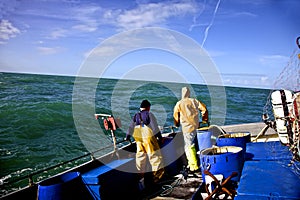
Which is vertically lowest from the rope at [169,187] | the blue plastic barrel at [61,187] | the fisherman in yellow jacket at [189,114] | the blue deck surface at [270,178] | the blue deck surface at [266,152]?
the rope at [169,187]

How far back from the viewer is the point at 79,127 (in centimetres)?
2247

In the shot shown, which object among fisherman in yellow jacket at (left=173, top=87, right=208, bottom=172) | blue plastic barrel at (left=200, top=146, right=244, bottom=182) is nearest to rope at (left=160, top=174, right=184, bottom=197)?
fisherman in yellow jacket at (left=173, top=87, right=208, bottom=172)

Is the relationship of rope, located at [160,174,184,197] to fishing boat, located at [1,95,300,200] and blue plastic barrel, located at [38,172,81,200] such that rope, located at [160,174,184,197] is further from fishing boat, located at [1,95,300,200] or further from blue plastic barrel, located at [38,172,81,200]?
blue plastic barrel, located at [38,172,81,200]

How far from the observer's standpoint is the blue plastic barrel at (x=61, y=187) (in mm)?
3773

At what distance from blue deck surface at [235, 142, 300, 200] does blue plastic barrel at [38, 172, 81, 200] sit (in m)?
2.49

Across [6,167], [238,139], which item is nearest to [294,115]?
[238,139]

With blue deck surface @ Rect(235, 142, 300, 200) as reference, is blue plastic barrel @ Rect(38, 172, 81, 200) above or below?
above

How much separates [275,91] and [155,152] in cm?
258

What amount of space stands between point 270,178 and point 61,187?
2939mm

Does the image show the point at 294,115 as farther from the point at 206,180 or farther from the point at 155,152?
the point at 155,152

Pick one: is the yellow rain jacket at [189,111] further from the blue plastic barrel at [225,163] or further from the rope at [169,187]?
the blue plastic barrel at [225,163]

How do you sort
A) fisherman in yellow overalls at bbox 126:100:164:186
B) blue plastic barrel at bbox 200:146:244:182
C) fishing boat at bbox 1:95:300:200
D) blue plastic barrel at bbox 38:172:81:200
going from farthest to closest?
fisherman in yellow overalls at bbox 126:100:164:186
blue plastic barrel at bbox 200:146:244:182
blue plastic barrel at bbox 38:172:81:200
fishing boat at bbox 1:95:300:200

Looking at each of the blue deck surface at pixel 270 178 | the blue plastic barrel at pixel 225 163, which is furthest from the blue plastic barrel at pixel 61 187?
the blue deck surface at pixel 270 178

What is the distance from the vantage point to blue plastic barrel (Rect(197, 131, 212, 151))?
5750mm
